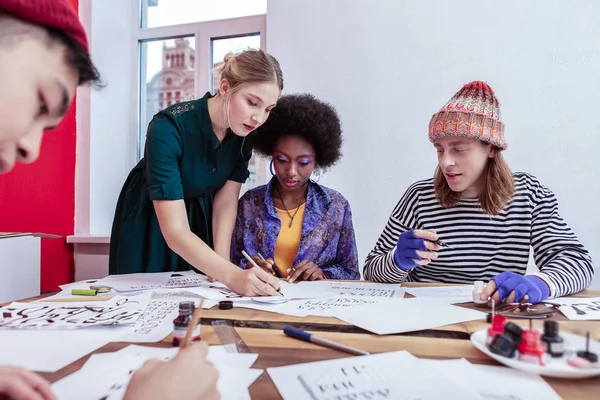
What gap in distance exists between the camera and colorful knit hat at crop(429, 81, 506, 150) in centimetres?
130

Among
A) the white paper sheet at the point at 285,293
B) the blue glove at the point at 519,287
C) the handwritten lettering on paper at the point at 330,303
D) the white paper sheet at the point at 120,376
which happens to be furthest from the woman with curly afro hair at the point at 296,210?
the white paper sheet at the point at 120,376

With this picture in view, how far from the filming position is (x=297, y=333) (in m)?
0.72

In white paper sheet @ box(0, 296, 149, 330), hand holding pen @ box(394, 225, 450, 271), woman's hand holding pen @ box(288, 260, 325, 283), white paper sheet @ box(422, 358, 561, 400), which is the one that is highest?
hand holding pen @ box(394, 225, 450, 271)

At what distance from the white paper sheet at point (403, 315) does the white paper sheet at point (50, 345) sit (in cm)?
42

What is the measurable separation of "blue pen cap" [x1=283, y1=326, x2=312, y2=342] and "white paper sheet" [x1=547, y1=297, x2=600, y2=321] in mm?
532

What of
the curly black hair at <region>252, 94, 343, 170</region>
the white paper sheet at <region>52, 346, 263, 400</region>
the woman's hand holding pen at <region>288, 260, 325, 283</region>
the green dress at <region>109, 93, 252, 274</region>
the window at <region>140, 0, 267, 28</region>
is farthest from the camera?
the window at <region>140, 0, 267, 28</region>

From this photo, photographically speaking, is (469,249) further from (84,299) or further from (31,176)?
(31,176)

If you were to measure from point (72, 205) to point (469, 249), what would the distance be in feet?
6.94

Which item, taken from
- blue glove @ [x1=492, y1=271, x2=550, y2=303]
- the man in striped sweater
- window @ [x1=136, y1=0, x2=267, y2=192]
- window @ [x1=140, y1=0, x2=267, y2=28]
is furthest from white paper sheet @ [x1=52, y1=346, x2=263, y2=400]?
window @ [x1=140, y1=0, x2=267, y2=28]

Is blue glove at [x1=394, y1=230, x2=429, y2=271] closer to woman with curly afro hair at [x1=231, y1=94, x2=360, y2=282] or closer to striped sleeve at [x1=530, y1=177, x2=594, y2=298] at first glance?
striped sleeve at [x1=530, y1=177, x2=594, y2=298]

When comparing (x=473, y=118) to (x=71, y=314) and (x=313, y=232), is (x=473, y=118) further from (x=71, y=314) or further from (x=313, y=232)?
(x=71, y=314)

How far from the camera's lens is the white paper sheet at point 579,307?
0.86 metres

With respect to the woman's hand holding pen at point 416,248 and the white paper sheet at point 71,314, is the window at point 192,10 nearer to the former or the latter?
the woman's hand holding pen at point 416,248

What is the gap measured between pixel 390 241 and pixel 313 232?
34 centimetres
